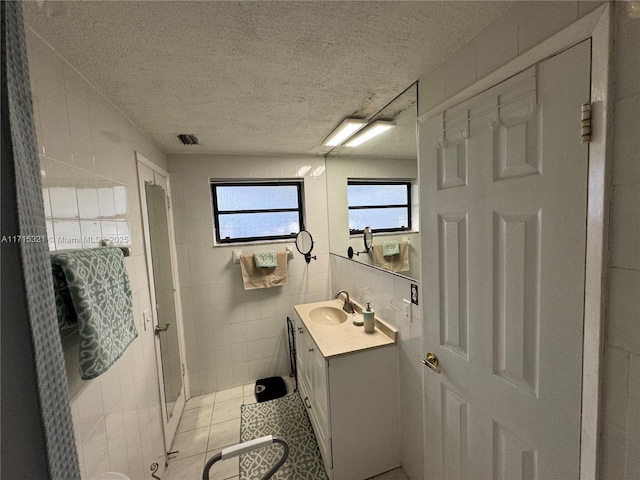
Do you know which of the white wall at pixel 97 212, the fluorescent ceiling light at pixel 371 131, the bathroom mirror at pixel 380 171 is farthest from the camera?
the fluorescent ceiling light at pixel 371 131

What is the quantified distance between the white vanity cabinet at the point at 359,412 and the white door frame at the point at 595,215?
0.98 m

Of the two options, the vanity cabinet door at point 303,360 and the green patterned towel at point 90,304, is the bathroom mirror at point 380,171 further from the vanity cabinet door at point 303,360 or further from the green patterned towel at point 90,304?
the green patterned towel at point 90,304

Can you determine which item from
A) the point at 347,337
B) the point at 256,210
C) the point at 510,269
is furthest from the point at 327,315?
the point at 510,269

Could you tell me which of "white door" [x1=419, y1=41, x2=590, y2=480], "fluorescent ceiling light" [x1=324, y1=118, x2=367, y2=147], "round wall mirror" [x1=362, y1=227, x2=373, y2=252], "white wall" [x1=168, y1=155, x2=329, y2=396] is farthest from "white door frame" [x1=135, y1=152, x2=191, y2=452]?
"white door" [x1=419, y1=41, x2=590, y2=480]

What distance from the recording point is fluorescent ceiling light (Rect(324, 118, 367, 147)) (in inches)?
66.7

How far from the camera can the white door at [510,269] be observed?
2.37ft

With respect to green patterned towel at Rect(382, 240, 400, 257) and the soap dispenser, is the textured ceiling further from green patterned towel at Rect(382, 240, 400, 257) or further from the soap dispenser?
the soap dispenser

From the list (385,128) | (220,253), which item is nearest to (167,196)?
(220,253)

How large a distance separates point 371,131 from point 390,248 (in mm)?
840

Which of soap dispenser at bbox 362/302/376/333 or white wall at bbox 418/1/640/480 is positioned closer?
white wall at bbox 418/1/640/480

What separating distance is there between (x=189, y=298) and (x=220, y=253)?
500mm

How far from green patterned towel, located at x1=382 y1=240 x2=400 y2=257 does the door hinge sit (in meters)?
1.09

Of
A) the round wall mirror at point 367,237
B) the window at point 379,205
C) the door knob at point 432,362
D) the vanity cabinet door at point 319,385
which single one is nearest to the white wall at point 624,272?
the door knob at point 432,362

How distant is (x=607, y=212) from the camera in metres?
0.64
